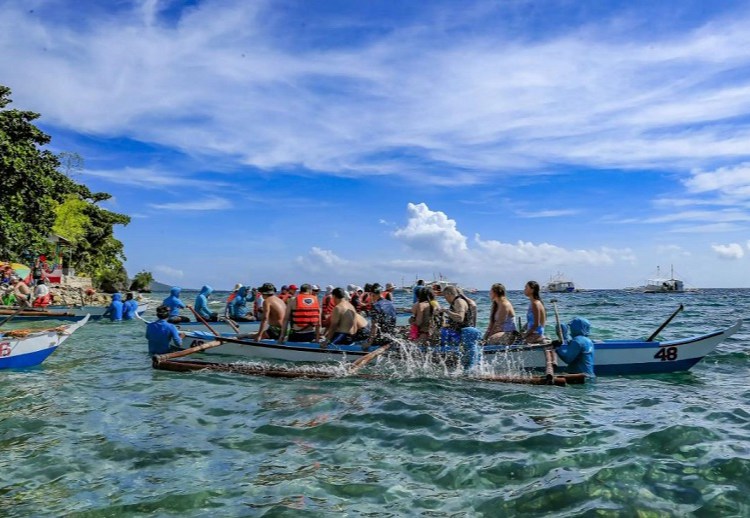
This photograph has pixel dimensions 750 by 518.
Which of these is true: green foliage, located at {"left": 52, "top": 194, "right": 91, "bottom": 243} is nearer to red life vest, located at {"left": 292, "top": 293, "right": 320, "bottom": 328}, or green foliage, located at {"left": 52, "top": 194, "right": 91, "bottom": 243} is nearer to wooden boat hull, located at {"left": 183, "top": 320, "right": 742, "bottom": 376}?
red life vest, located at {"left": 292, "top": 293, "right": 320, "bottom": 328}

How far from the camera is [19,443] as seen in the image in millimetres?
7055

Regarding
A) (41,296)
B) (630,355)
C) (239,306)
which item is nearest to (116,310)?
(41,296)

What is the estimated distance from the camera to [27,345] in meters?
12.4

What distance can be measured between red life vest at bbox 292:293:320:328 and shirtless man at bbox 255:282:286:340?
1.86 ft

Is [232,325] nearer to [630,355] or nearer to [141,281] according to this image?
[630,355]

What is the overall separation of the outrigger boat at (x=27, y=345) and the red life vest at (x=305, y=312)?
16.3 ft

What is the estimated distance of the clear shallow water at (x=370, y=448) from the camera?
5344 mm

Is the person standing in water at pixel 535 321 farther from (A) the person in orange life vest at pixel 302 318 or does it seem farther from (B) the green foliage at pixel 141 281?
(B) the green foliage at pixel 141 281

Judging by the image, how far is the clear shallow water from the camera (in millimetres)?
5344

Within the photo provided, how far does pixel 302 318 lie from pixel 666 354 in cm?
873

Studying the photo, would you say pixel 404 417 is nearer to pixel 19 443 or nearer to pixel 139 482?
pixel 139 482

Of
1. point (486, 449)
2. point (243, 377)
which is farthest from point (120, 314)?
point (486, 449)

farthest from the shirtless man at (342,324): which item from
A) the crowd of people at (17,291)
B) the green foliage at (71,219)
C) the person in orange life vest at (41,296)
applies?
the green foliage at (71,219)

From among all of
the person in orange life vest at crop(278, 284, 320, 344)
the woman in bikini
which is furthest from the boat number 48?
the person in orange life vest at crop(278, 284, 320, 344)
